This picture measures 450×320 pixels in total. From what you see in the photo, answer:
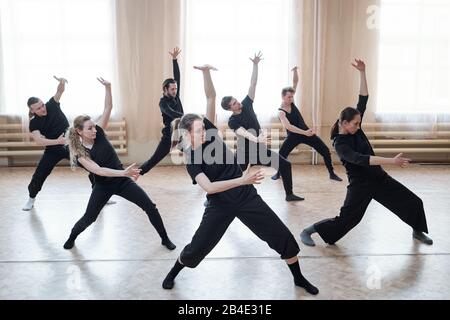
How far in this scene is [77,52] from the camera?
22.0 ft

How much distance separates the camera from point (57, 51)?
6684 millimetres

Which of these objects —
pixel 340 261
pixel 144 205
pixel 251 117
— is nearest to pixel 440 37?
pixel 251 117

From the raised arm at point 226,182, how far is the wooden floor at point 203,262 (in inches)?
28.9

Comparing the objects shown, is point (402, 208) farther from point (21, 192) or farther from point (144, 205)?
point (21, 192)

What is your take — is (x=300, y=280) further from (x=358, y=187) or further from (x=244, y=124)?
(x=244, y=124)

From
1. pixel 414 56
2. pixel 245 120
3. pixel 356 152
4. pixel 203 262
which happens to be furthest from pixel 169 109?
pixel 414 56

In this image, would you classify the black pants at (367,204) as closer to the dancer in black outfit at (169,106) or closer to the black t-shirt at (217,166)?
the black t-shirt at (217,166)

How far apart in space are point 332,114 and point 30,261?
477 centimetres

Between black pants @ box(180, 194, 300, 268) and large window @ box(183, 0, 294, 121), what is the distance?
164 inches

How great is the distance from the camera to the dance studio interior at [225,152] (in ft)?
9.89

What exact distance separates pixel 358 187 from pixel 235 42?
12.6 feet

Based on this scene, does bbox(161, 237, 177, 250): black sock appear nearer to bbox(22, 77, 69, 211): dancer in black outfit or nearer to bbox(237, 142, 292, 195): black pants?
bbox(237, 142, 292, 195): black pants

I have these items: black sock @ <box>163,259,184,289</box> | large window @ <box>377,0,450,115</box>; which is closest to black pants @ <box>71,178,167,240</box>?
black sock @ <box>163,259,184,289</box>

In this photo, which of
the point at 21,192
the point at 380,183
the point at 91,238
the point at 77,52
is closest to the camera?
the point at 380,183
